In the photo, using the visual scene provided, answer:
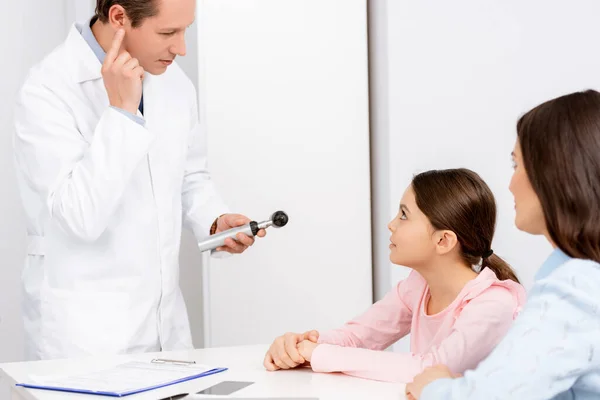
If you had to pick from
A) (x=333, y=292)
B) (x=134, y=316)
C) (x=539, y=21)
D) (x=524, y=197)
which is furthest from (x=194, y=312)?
(x=524, y=197)

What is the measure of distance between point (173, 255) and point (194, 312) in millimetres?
896

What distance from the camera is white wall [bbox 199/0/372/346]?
253cm

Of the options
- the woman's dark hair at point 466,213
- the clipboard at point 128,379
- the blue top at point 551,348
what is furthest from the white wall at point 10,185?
the blue top at point 551,348

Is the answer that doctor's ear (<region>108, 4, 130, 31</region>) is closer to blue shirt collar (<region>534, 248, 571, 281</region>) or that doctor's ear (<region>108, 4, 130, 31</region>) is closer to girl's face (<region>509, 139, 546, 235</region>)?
girl's face (<region>509, 139, 546, 235</region>)

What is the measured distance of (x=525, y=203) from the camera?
1.17 m

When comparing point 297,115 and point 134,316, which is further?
point 297,115

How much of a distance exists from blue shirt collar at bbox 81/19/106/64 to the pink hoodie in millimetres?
830

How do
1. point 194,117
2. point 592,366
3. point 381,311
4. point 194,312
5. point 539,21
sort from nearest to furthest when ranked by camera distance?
point 592,366
point 381,311
point 194,117
point 539,21
point 194,312

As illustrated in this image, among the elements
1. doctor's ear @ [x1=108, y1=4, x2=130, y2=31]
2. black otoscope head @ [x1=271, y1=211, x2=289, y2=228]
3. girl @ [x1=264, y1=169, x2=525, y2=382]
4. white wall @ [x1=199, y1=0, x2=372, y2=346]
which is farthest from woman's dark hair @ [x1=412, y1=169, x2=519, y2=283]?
white wall @ [x1=199, y1=0, x2=372, y2=346]

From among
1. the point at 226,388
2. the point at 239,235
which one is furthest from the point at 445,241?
the point at 226,388

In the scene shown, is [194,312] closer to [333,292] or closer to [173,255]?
[333,292]

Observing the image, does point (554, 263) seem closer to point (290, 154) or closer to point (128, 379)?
point (128, 379)

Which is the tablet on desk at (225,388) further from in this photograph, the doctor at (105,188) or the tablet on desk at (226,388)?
the doctor at (105,188)

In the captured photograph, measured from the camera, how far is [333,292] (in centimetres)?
267
